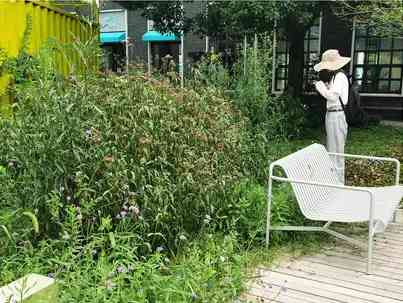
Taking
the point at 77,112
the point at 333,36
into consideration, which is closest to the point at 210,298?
the point at 77,112

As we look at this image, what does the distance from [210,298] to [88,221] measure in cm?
96

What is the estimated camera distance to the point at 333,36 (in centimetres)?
1631

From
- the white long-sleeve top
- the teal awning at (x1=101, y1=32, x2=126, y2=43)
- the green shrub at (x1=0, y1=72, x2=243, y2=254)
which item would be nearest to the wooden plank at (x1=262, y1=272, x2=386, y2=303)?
the green shrub at (x1=0, y1=72, x2=243, y2=254)

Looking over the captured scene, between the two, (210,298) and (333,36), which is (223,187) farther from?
(333,36)

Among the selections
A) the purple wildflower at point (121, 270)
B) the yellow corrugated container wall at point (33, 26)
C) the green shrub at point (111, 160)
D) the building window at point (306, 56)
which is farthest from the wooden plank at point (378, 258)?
the building window at point (306, 56)

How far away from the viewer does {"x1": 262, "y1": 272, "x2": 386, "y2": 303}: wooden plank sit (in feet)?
10.6

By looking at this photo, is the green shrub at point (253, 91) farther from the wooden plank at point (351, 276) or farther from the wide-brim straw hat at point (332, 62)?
the wooden plank at point (351, 276)

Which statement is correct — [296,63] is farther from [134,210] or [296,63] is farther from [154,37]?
[134,210]

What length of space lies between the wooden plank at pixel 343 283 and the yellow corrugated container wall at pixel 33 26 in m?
2.82

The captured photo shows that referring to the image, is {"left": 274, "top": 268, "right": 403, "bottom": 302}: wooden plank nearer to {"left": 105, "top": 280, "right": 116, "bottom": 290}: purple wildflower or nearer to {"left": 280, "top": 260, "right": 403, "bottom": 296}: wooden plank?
{"left": 280, "top": 260, "right": 403, "bottom": 296}: wooden plank

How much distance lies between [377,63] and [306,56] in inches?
95.1

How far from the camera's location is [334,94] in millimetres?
5730

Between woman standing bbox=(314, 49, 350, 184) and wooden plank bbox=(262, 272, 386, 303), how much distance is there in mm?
2408

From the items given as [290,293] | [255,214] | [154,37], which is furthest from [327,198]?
[154,37]
